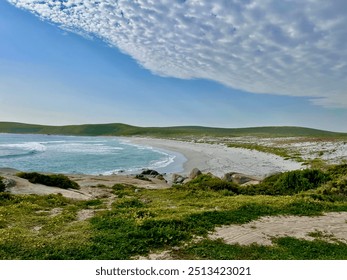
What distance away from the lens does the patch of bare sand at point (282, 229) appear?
35.0 feet

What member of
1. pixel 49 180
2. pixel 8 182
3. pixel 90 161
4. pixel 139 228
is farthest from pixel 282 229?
pixel 90 161

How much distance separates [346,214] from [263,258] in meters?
8.09

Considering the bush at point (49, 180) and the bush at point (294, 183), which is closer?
the bush at point (294, 183)

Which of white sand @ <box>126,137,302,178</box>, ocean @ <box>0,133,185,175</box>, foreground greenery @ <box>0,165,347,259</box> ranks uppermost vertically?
foreground greenery @ <box>0,165,347,259</box>

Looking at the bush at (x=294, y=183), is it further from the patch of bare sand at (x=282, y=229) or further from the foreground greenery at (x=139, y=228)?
the patch of bare sand at (x=282, y=229)

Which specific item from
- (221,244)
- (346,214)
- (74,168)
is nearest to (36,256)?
(221,244)

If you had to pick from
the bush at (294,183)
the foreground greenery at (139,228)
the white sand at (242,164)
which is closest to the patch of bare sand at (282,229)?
the foreground greenery at (139,228)

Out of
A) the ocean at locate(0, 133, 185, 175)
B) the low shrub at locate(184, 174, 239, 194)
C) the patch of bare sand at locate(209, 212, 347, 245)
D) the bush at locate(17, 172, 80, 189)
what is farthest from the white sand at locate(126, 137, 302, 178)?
the bush at locate(17, 172, 80, 189)

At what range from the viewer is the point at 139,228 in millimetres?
10758

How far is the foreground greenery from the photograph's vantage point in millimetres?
9133

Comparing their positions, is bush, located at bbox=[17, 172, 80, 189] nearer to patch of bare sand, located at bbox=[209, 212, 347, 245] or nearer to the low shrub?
the low shrub

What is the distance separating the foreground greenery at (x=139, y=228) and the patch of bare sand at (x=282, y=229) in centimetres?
44

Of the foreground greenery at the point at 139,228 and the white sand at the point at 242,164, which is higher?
the foreground greenery at the point at 139,228

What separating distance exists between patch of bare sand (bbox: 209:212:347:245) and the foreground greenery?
0.44 metres
